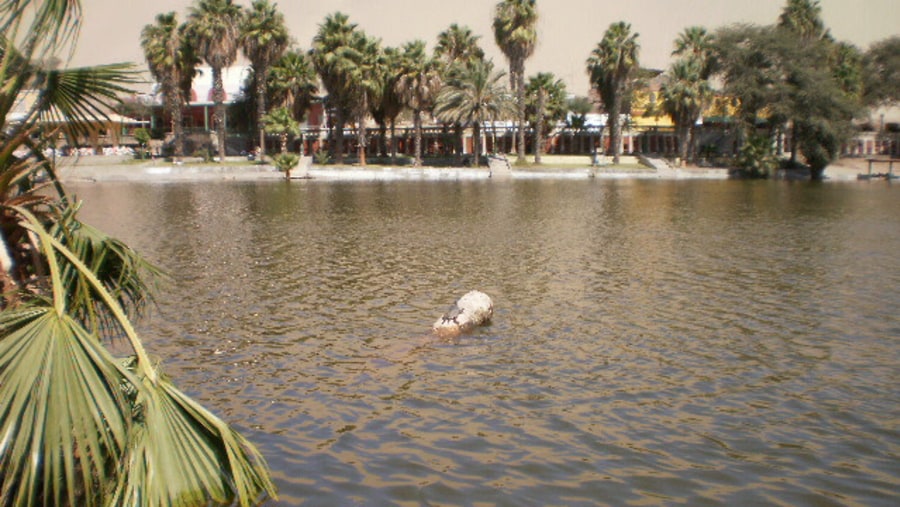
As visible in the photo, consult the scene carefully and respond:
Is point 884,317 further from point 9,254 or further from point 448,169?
point 448,169

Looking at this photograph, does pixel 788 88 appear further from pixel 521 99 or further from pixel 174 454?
pixel 174 454

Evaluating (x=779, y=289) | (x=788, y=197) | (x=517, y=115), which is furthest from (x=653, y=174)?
(x=779, y=289)

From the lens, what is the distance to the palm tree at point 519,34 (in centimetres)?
7906

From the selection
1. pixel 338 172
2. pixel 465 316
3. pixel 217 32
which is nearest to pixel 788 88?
pixel 338 172

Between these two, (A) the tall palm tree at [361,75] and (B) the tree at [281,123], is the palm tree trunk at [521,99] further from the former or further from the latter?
(B) the tree at [281,123]

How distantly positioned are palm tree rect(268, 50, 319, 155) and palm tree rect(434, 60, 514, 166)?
1437cm

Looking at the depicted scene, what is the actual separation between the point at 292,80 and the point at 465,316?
70552mm

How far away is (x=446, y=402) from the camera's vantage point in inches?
399

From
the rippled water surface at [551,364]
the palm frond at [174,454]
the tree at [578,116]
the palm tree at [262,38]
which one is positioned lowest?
the rippled water surface at [551,364]

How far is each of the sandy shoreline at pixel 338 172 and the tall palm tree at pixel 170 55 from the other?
216 inches

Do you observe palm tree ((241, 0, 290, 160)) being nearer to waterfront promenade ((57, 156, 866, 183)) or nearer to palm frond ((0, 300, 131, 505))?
waterfront promenade ((57, 156, 866, 183))

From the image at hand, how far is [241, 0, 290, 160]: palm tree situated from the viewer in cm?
7462

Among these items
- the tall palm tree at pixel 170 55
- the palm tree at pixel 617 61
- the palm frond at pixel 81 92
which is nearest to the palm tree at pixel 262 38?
the tall palm tree at pixel 170 55

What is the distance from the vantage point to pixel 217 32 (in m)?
73.2
